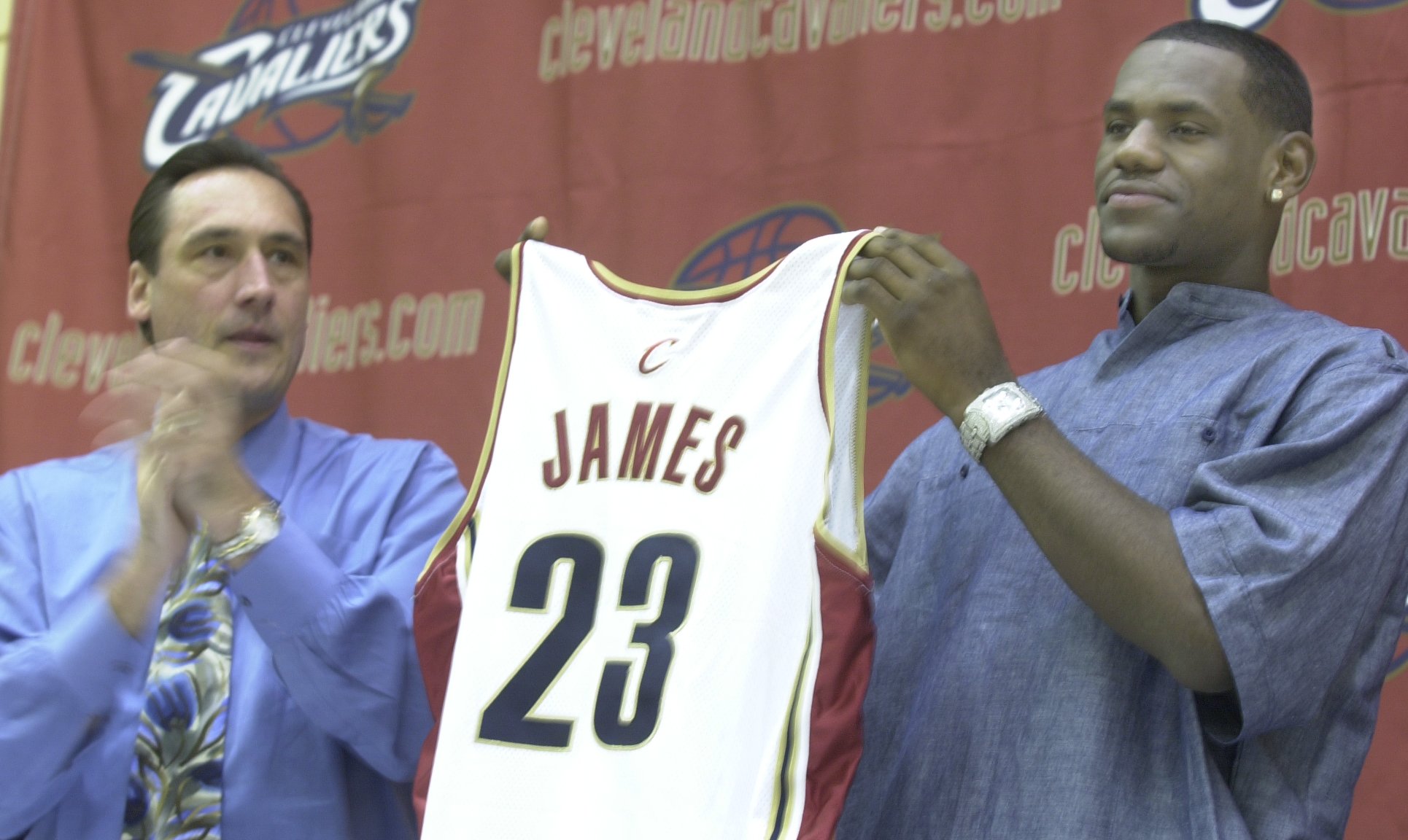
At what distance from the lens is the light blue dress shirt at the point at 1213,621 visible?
1.41 metres

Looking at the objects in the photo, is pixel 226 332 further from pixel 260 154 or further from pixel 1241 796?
pixel 1241 796

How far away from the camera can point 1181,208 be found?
1675mm

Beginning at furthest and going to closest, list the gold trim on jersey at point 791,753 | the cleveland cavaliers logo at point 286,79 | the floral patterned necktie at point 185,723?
1. the cleveland cavaliers logo at point 286,79
2. the floral patterned necktie at point 185,723
3. the gold trim on jersey at point 791,753

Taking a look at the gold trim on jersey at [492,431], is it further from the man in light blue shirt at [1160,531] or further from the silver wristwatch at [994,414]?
the silver wristwatch at [994,414]

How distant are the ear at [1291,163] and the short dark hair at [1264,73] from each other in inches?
0.7

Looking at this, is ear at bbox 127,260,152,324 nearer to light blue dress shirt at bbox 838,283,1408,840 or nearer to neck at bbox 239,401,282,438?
neck at bbox 239,401,282,438

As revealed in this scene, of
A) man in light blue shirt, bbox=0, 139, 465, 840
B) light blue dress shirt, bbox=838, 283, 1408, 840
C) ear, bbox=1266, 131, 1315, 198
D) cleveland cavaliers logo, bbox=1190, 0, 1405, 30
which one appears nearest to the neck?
man in light blue shirt, bbox=0, 139, 465, 840

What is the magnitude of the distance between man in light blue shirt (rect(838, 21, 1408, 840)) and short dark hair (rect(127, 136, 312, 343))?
0.96 meters

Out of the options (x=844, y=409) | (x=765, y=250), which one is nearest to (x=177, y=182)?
(x=765, y=250)

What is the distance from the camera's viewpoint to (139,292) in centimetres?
217

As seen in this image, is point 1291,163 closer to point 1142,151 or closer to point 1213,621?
point 1142,151

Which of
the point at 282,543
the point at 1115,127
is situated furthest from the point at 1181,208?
the point at 282,543

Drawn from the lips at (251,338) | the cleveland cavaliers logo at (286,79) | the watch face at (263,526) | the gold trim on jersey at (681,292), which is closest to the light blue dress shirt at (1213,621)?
the gold trim on jersey at (681,292)

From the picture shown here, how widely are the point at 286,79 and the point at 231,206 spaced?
1.06 metres
